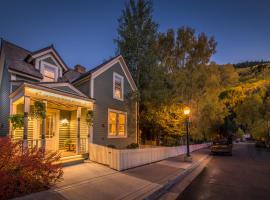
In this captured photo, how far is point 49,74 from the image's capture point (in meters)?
13.7

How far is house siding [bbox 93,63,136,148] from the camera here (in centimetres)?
1362

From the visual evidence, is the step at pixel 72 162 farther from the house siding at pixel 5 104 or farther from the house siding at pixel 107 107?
the house siding at pixel 5 104

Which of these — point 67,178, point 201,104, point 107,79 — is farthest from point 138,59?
point 67,178

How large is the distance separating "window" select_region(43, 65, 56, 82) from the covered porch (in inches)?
87.8

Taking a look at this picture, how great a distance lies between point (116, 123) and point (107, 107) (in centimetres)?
181

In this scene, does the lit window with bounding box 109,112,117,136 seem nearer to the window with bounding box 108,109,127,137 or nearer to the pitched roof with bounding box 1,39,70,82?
the window with bounding box 108,109,127,137

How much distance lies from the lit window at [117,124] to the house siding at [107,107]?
0.41 meters

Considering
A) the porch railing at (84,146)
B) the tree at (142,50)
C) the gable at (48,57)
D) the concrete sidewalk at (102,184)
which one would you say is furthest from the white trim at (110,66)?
the concrete sidewalk at (102,184)

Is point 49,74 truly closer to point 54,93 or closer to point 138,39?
point 54,93

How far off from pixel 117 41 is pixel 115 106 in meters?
9.77

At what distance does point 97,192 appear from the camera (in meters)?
6.56

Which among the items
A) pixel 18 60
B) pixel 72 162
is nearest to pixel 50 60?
pixel 18 60

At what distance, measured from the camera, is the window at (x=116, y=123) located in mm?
15031

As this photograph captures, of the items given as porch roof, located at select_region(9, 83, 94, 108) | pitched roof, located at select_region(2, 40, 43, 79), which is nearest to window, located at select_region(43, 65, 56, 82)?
pitched roof, located at select_region(2, 40, 43, 79)
